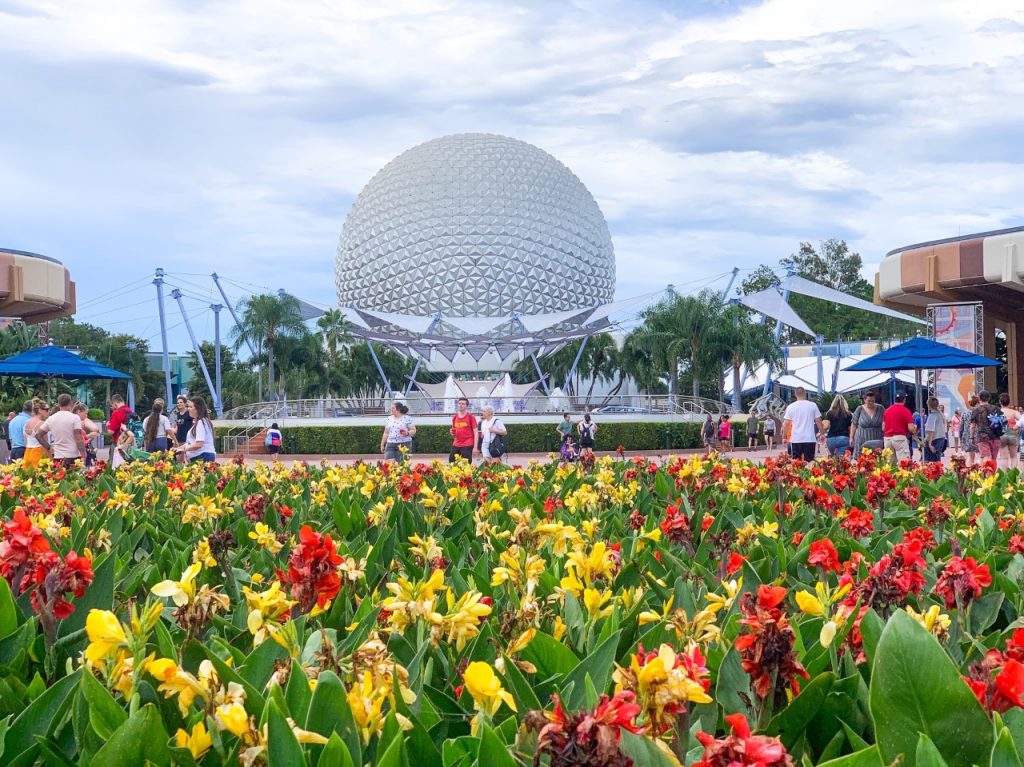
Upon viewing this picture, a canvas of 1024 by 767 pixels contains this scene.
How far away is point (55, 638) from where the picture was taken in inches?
91.3

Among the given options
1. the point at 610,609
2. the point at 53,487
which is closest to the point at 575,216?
the point at 53,487

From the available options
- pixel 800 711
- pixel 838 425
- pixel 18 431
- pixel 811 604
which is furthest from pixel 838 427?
pixel 800 711

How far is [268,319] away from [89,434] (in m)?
35.9

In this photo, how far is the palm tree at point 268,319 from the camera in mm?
48562

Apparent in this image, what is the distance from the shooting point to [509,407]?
33781 millimetres

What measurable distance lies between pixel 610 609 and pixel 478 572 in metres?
0.74

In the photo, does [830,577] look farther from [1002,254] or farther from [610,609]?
[1002,254]

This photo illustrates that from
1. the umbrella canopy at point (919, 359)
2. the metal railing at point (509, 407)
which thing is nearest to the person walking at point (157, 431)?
the umbrella canopy at point (919, 359)

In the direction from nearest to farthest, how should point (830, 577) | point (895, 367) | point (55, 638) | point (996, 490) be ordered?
point (55, 638)
point (830, 577)
point (996, 490)
point (895, 367)

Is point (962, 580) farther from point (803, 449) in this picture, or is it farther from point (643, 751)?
point (803, 449)

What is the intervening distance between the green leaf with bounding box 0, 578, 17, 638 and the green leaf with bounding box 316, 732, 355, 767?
1.36 meters

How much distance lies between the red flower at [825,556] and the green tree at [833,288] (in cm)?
6440

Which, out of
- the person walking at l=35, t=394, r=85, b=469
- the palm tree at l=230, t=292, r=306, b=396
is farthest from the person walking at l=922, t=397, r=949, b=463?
the palm tree at l=230, t=292, r=306, b=396

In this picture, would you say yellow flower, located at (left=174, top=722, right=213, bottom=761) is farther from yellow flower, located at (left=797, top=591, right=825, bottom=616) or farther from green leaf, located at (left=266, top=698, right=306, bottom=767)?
yellow flower, located at (left=797, top=591, right=825, bottom=616)
